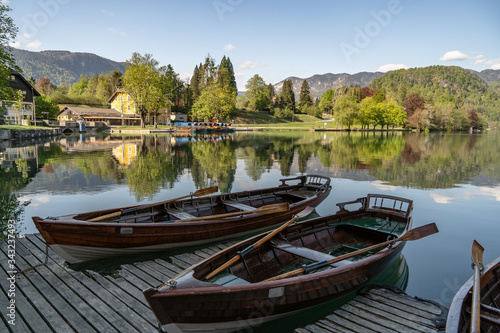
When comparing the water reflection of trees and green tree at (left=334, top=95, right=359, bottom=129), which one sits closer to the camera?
the water reflection of trees

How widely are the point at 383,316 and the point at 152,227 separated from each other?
5283 mm

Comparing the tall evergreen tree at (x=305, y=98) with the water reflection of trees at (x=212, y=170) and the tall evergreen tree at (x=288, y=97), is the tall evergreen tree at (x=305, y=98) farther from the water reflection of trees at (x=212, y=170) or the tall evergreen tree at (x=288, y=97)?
the water reflection of trees at (x=212, y=170)

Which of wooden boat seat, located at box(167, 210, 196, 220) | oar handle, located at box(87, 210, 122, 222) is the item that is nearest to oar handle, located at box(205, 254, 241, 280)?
wooden boat seat, located at box(167, 210, 196, 220)

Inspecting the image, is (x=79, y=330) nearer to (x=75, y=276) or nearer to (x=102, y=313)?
(x=102, y=313)

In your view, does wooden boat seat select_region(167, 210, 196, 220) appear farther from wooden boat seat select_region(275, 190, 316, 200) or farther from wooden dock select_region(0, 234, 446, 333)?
wooden boat seat select_region(275, 190, 316, 200)

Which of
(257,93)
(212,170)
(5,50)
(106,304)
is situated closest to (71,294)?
(106,304)

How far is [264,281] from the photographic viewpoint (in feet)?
16.4

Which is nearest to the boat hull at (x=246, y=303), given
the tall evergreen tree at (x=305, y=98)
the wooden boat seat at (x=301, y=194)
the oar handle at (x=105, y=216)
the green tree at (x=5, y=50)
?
the oar handle at (x=105, y=216)

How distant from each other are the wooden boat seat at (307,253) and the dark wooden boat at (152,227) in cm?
159

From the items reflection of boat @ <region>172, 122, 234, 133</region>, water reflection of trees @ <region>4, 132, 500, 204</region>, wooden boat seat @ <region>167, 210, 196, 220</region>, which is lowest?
water reflection of trees @ <region>4, 132, 500, 204</region>

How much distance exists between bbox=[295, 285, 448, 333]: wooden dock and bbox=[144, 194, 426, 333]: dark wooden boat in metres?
0.30

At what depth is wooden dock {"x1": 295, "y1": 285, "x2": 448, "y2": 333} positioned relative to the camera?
543 cm

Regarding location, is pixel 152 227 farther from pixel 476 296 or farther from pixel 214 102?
pixel 214 102

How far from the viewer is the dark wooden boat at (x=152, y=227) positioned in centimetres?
721
